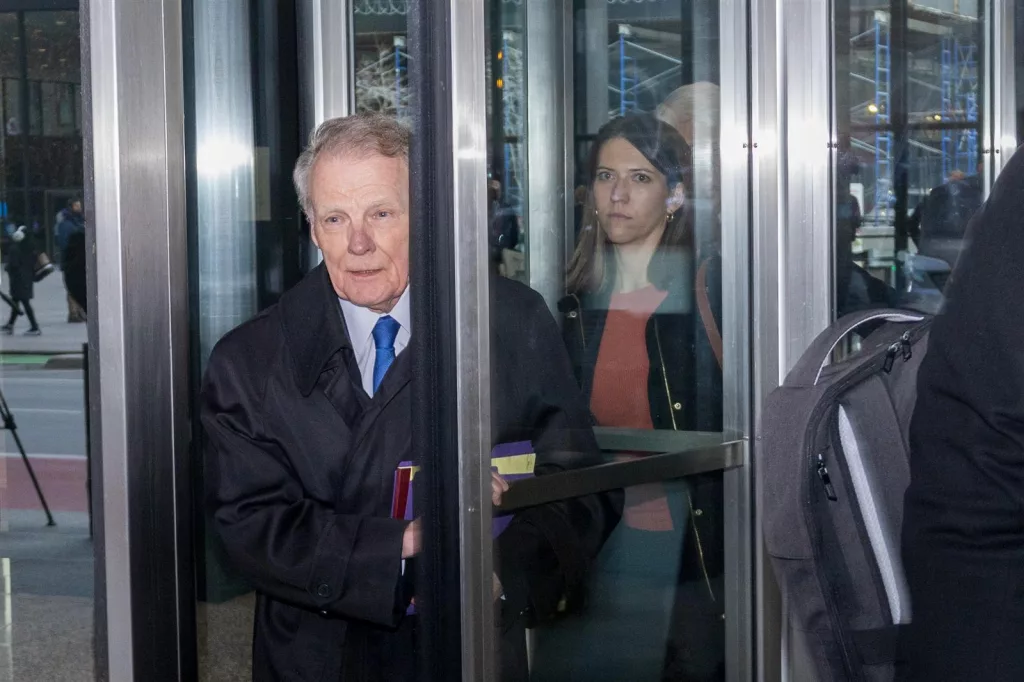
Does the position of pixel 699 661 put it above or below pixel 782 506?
below

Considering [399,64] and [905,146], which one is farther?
[399,64]

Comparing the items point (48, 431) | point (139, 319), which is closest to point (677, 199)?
point (139, 319)

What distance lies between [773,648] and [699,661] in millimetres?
162

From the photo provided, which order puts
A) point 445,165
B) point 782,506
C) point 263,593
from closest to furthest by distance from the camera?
point 782,506 < point 445,165 < point 263,593

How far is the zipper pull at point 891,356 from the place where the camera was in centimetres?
154

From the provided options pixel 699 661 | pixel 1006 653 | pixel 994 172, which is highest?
pixel 994 172

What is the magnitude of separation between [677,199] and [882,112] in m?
0.43

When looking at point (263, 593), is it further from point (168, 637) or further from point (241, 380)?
point (241, 380)

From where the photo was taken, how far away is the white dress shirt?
2.34 m

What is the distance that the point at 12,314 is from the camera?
8.13 ft

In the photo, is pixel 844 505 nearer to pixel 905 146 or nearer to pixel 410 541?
pixel 410 541

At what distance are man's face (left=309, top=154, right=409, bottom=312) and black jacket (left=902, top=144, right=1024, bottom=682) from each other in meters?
1.32

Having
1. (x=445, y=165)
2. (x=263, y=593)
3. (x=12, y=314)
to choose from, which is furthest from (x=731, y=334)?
(x=12, y=314)

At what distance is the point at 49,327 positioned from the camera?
244cm
